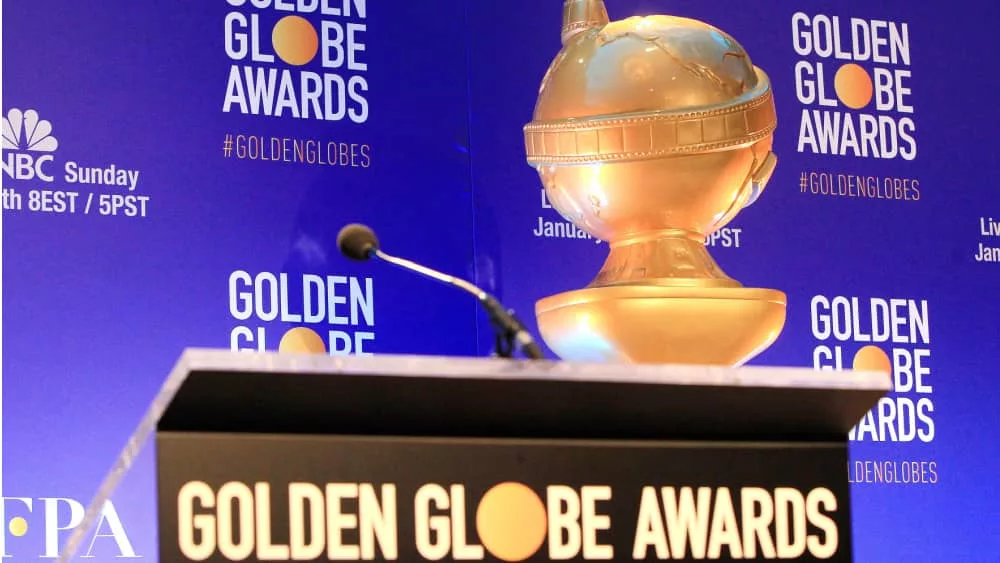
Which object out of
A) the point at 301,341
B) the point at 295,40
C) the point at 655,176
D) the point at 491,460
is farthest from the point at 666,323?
the point at 295,40

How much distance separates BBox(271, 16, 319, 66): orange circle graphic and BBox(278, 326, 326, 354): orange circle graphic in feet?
1.87

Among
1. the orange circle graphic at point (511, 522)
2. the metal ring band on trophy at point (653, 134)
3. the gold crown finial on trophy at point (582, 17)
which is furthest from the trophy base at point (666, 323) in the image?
the orange circle graphic at point (511, 522)

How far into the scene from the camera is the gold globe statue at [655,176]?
2168 mm

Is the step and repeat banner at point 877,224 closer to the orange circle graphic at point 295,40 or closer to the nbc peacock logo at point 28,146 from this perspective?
the orange circle graphic at point 295,40

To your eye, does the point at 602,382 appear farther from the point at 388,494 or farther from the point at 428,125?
the point at 428,125

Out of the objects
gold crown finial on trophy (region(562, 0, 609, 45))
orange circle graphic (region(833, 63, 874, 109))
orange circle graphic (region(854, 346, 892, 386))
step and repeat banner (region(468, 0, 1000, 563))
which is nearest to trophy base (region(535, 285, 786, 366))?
gold crown finial on trophy (region(562, 0, 609, 45))

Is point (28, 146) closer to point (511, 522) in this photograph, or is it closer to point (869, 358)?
point (869, 358)

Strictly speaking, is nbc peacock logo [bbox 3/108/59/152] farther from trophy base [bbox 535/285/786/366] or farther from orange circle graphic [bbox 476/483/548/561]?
orange circle graphic [bbox 476/483/548/561]

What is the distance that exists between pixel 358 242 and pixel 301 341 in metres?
1.49

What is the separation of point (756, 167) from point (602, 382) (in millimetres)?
1067

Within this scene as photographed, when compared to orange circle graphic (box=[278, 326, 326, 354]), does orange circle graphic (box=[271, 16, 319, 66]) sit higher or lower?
higher

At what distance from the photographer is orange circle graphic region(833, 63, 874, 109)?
154 inches

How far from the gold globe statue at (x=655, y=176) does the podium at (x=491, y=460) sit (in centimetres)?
74

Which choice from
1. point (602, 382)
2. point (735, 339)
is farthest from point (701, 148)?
point (602, 382)
